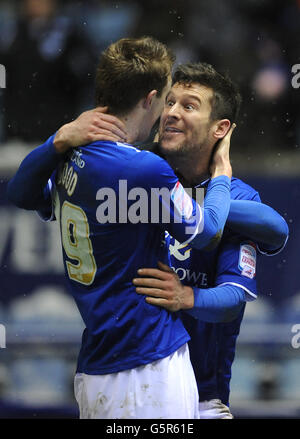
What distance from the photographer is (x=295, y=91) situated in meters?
4.64

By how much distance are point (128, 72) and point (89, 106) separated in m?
2.59

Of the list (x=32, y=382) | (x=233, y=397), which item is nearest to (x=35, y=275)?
(x=32, y=382)

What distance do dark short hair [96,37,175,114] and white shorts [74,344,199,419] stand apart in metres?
0.67

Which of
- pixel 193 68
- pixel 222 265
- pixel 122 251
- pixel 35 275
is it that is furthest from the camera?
pixel 35 275

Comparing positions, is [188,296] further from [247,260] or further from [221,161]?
[221,161]

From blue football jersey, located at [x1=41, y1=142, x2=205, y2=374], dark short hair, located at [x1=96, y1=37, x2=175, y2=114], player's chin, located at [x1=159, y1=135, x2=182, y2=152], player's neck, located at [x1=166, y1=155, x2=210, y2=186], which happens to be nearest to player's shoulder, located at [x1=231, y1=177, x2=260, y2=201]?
player's neck, located at [x1=166, y1=155, x2=210, y2=186]

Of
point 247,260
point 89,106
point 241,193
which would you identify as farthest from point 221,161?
point 89,106

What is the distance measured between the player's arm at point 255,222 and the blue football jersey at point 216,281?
6 cm

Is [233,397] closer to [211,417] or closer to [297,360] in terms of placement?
[297,360]

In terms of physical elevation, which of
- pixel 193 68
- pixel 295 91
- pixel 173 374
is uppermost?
pixel 295 91

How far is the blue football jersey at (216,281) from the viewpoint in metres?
2.15

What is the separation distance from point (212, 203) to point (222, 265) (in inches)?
10.5

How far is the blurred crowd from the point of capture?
14.5 feet

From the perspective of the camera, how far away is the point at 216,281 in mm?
Answer: 2160
